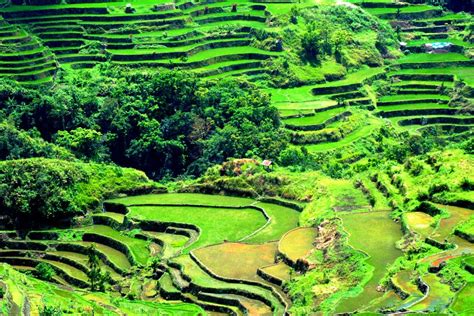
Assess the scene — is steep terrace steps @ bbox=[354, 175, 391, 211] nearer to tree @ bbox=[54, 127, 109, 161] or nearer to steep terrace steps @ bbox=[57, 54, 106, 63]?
tree @ bbox=[54, 127, 109, 161]

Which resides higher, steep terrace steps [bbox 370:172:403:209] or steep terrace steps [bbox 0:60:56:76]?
steep terrace steps [bbox 0:60:56:76]

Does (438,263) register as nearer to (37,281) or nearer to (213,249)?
(213,249)

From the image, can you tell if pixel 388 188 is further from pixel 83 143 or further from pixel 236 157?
pixel 83 143

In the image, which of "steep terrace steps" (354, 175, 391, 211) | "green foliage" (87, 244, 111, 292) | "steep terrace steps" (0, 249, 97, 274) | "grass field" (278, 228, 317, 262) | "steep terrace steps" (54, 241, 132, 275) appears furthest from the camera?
"steep terrace steps" (0, 249, 97, 274)

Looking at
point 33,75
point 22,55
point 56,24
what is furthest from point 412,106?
point 22,55

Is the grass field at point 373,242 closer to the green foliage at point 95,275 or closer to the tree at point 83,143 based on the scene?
the green foliage at point 95,275

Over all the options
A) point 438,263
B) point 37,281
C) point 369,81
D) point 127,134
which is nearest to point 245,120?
point 127,134

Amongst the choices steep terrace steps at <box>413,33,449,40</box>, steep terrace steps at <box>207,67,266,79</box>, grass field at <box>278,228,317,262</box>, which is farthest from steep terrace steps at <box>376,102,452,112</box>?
grass field at <box>278,228,317,262</box>

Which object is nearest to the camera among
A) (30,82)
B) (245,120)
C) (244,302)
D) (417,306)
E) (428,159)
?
(417,306)
